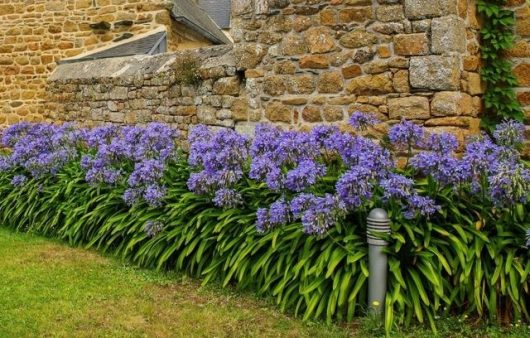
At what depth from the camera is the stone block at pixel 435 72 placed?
509 centimetres

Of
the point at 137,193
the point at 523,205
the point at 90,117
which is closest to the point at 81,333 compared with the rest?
the point at 137,193

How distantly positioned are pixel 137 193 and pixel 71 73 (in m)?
6.24

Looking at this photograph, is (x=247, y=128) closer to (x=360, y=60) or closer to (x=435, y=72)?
(x=360, y=60)

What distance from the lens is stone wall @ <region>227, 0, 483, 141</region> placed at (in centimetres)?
514

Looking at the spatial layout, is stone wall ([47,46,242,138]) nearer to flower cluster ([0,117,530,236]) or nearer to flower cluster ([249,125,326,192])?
flower cluster ([0,117,530,236])

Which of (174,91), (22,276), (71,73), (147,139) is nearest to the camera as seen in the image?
(22,276)

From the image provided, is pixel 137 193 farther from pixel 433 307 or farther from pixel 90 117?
pixel 90 117

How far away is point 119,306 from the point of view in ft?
14.7

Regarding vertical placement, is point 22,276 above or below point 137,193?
below

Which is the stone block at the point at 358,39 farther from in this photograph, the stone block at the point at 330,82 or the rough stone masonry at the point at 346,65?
the stone block at the point at 330,82

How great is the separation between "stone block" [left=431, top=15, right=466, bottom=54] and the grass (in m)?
2.44

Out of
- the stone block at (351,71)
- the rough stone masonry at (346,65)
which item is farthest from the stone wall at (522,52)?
the stone block at (351,71)

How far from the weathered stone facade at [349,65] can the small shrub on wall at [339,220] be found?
0.52 m

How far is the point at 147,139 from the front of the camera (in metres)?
6.30
